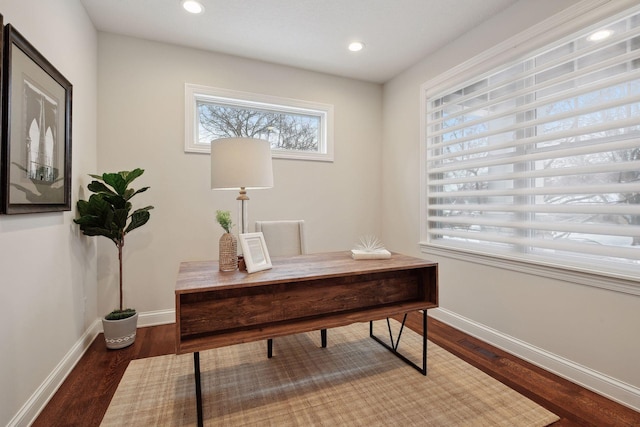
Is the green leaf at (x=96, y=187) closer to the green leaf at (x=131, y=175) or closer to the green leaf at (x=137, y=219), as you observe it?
the green leaf at (x=131, y=175)

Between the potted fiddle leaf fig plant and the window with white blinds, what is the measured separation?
2.75 m

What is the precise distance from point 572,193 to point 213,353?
2724 mm

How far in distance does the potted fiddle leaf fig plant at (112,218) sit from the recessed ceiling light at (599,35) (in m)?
3.26

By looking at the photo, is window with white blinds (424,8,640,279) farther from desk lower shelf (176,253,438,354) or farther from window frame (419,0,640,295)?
desk lower shelf (176,253,438,354)

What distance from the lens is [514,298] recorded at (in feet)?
7.55

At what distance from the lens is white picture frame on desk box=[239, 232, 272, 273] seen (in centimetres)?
168

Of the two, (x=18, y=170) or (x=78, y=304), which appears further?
(x=78, y=304)

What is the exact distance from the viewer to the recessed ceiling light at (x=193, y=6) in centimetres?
226

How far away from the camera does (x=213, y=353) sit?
2.28 m

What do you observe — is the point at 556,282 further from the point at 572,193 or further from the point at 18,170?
the point at 18,170

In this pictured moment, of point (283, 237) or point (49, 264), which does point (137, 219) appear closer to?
point (49, 264)

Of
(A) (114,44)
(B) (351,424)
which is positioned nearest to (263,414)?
(B) (351,424)

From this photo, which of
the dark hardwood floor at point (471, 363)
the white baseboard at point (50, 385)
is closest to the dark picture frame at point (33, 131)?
the white baseboard at point (50, 385)

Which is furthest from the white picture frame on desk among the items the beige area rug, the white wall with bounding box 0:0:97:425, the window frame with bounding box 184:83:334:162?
the window frame with bounding box 184:83:334:162
